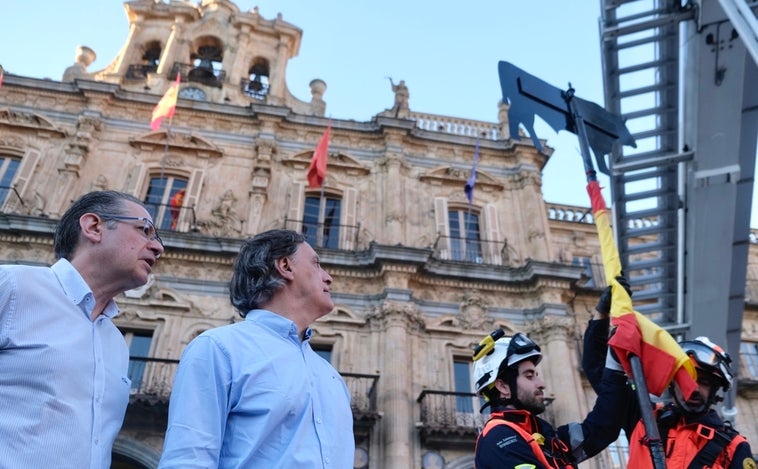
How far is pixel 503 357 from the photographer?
3.63m

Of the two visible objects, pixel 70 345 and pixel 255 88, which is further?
pixel 255 88

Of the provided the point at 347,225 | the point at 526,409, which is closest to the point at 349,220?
the point at 347,225

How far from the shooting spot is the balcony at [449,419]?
11.8 m

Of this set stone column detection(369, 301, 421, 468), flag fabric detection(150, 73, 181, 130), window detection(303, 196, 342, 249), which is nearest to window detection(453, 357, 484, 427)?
stone column detection(369, 301, 421, 468)

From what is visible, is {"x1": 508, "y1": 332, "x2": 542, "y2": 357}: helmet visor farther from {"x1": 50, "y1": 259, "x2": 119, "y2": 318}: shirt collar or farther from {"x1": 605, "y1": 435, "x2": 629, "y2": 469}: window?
{"x1": 605, "y1": 435, "x2": 629, "y2": 469}: window

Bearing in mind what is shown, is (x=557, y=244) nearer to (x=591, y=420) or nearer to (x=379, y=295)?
(x=379, y=295)

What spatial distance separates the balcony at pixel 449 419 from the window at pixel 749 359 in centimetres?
841

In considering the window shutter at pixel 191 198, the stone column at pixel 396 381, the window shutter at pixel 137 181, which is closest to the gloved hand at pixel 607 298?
the stone column at pixel 396 381

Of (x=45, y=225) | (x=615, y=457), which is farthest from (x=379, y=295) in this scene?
(x=45, y=225)

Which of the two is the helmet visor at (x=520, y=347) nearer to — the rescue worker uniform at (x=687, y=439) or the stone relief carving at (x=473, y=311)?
the rescue worker uniform at (x=687, y=439)

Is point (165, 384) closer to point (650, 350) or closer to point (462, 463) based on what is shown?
point (462, 463)

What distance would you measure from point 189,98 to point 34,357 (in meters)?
16.6

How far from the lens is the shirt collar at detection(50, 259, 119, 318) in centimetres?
224

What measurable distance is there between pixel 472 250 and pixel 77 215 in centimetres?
1365
